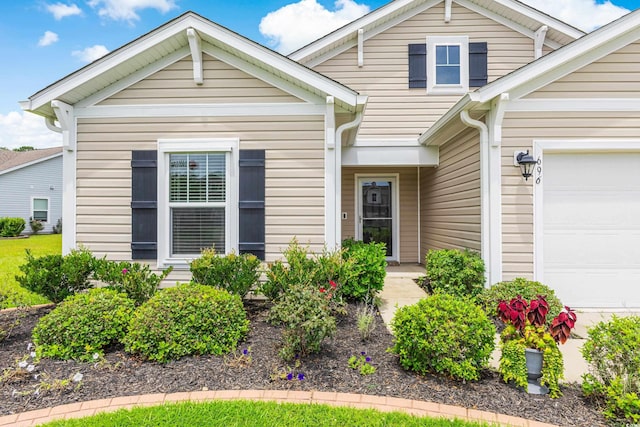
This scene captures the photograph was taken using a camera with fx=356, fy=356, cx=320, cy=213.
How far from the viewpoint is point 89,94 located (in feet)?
18.2

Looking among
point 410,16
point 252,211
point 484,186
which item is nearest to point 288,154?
point 252,211

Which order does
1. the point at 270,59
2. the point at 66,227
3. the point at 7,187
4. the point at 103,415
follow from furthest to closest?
the point at 7,187 < the point at 66,227 < the point at 270,59 < the point at 103,415

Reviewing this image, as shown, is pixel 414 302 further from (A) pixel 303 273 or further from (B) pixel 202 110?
(B) pixel 202 110

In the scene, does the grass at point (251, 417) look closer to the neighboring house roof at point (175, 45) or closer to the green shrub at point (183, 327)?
the green shrub at point (183, 327)

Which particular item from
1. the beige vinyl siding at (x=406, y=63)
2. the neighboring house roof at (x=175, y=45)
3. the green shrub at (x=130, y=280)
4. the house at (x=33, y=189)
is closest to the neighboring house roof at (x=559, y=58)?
the neighboring house roof at (x=175, y=45)

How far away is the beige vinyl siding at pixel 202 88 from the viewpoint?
548 centimetres

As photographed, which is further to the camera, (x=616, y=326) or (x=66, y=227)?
(x=66, y=227)

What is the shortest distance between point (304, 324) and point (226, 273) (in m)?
1.83

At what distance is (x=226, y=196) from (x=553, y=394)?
4.54 metres

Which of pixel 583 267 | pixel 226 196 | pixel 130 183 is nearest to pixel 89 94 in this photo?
pixel 130 183

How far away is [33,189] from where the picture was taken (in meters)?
21.4

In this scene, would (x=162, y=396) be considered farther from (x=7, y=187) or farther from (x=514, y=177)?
(x=7, y=187)

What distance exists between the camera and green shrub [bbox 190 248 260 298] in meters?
4.68

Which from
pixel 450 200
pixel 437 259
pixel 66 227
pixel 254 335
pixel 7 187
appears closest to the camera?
pixel 254 335
